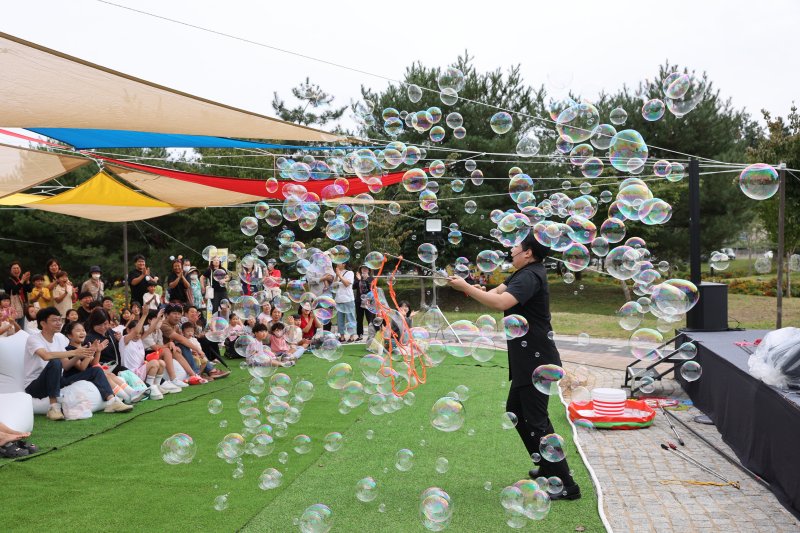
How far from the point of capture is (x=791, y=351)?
382cm

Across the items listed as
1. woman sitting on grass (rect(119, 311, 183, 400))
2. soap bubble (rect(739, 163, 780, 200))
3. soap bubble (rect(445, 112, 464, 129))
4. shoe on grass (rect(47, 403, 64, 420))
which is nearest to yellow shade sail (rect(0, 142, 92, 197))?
woman sitting on grass (rect(119, 311, 183, 400))

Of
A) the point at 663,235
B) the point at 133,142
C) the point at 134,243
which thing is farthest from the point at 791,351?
the point at 134,243

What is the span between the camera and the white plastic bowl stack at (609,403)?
18.4 feet

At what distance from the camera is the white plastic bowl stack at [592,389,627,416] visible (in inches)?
221

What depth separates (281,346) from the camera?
9.22 meters

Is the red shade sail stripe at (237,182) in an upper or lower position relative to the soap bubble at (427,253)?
upper

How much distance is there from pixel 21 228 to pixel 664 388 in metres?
23.5

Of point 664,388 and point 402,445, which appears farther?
point 664,388

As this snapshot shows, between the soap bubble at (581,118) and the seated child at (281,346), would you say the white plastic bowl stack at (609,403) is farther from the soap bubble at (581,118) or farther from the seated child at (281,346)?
the seated child at (281,346)

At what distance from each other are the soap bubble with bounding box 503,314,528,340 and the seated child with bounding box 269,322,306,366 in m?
5.70

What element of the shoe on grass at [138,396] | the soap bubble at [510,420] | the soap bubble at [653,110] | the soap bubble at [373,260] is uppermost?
the soap bubble at [653,110]

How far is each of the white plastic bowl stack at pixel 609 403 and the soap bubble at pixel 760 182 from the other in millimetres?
2077

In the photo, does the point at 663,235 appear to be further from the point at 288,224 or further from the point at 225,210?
the point at 225,210

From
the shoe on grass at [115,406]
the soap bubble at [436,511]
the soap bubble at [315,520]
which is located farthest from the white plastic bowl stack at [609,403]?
the shoe on grass at [115,406]
